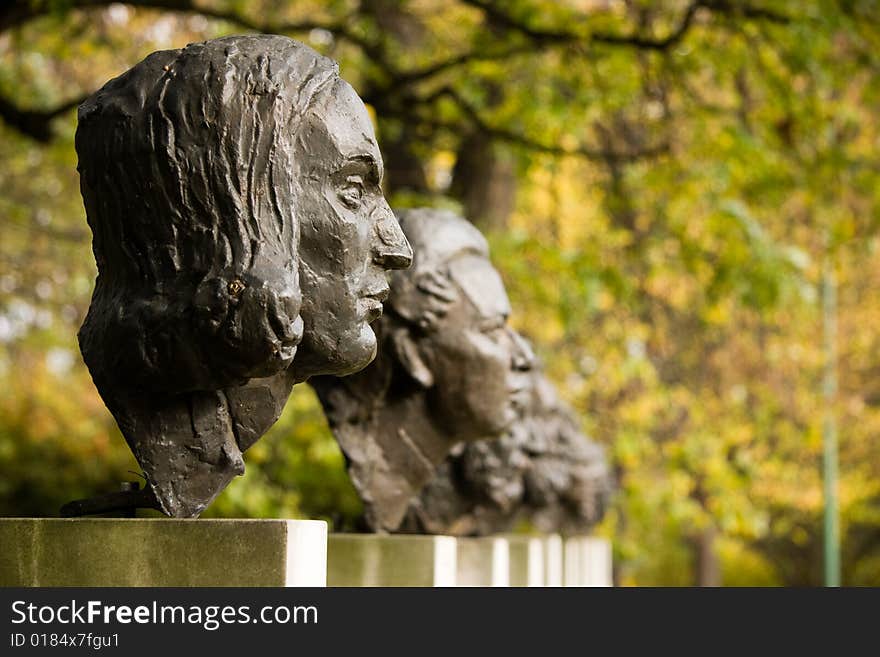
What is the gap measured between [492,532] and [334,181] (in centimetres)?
417

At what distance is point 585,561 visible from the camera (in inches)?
439

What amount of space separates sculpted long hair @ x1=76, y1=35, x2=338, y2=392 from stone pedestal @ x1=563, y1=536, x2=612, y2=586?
20.4ft

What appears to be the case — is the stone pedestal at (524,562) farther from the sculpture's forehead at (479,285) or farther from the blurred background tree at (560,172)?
the sculpture's forehead at (479,285)

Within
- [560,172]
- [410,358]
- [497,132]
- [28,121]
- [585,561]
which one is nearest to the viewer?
[410,358]

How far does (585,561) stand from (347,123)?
740cm

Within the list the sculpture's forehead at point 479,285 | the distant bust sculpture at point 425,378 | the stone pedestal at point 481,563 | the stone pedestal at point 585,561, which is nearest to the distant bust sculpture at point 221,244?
the distant bust sculpture at point 425,378

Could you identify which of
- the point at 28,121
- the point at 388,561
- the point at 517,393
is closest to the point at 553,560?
the point at 517,393

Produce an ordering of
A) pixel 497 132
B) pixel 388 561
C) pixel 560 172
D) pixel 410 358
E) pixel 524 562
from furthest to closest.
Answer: pixel 560 172 < pixel 497 132 < pixel 524 562 < pixel 410 358 < pixel 388 561

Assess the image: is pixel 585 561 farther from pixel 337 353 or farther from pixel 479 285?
pixel 337 353

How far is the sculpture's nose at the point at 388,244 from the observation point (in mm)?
4496

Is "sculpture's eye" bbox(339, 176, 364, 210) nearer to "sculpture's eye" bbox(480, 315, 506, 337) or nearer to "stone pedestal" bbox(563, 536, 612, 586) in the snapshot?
"sculpture's eye" bbox(480, 315, 506, 337)

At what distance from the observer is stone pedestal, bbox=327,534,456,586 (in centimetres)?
548

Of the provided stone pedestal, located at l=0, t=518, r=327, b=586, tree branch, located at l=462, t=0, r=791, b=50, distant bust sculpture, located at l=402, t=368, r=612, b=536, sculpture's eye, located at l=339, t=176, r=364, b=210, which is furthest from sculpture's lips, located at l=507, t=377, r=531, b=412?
tree branch, located at l=462, t=0, r=791, b=50
